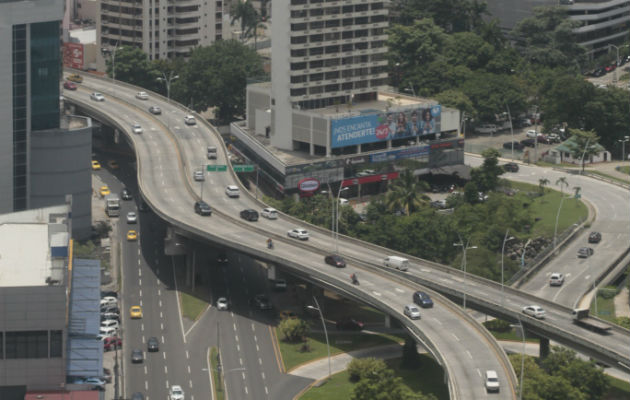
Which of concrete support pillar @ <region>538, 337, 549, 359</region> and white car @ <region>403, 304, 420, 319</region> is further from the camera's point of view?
white car @ <region>403, 304, 420, 319</region>

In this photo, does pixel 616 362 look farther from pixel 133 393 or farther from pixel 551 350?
pixel 133 393

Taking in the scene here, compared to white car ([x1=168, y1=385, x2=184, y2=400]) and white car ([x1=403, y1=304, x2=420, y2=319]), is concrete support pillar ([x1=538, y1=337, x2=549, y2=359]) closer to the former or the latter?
white car ([x1=403, y1=304, x2=420, y2=319])

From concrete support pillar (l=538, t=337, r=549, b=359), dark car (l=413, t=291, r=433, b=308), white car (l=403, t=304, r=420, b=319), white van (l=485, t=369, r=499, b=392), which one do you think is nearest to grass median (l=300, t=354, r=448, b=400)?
white car (l=403, t=304, r=420, b=319)

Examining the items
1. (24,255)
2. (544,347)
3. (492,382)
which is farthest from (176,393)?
(544,347)

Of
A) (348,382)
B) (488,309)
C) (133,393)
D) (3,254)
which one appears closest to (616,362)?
(488,309)

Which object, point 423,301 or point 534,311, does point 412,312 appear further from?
point 534,311

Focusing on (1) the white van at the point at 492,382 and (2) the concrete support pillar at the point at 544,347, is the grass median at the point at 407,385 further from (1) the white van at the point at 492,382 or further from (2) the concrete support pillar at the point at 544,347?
→ (1) the white van at the point at 492,382
